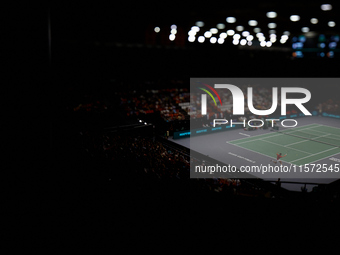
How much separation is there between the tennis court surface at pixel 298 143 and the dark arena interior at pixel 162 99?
1.49 metres

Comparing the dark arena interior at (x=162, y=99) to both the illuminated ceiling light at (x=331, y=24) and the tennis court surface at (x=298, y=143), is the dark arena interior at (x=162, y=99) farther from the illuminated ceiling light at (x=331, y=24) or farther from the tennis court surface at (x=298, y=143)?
the tennis court surface at (x=298, y=143)

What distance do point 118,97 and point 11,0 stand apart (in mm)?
28131

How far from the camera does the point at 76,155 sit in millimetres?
12070

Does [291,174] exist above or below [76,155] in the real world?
below

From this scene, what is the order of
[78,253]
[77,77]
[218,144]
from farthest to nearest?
[77,77]
[218,144]
[78,253]

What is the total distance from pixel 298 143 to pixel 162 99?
1552 cm

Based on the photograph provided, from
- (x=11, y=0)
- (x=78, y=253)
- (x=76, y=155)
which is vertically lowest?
(x=78, y=253)

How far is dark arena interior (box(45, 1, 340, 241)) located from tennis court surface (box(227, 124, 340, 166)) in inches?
58.5

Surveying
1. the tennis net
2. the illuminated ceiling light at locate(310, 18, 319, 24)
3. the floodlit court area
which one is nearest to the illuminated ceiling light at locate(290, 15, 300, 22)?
the illuminated ceiling light at locate(310, 18, 319, 24)

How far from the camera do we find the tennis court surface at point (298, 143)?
20.4 metres

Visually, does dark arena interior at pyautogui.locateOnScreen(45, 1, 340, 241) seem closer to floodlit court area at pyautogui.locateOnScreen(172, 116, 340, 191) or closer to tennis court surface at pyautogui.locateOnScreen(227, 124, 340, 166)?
floodlit court area at pyautogui.locateOnScreen(172, 116, 340, 191)

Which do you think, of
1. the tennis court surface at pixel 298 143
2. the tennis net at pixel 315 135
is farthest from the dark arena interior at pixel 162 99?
the tennis net at pixel 315 135

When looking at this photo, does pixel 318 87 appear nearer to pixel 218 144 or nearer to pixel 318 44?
pixel 318 44

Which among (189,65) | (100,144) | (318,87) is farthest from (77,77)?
(318,87)
